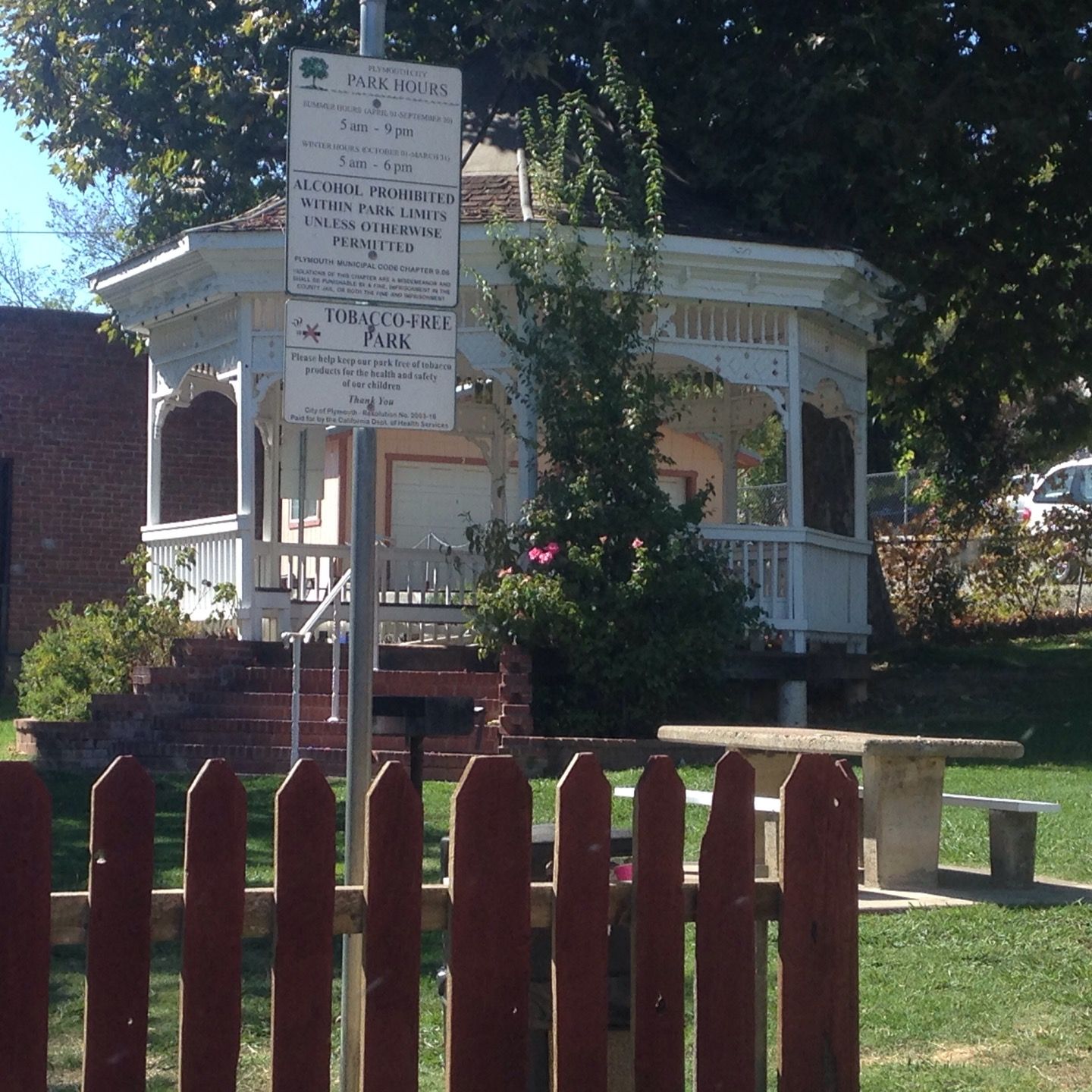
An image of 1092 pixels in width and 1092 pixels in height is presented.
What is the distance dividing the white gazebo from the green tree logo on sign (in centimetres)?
942

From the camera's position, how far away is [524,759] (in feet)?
37.2

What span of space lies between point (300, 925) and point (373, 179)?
180cm

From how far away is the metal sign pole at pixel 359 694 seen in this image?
3.83 metres

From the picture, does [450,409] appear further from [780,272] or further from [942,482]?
[942,482]

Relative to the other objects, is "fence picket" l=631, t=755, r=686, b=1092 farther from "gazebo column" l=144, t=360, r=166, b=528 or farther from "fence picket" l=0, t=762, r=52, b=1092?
"gazebo column" l=144, t=360, r=166, b=528

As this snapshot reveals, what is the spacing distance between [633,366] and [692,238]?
52.8 inches

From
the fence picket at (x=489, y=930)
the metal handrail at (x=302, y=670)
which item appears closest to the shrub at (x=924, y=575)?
the metal handrail at (x=302, y=670)

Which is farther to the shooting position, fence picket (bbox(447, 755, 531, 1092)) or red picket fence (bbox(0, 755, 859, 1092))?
fence picket (bbox(447, 755, 531, 1092))

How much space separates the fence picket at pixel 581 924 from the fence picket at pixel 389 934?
0.34 meters

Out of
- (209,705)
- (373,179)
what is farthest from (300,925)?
(209,705)

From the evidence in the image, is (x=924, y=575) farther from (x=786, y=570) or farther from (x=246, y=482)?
(x=246, y=482)

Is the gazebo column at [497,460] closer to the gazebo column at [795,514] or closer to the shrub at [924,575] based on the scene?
the gazebo column at [795,514]

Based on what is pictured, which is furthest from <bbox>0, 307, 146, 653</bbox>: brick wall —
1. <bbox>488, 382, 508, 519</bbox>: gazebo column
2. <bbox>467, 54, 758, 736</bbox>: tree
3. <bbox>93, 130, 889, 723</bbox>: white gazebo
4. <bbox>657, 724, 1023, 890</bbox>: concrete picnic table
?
<bbox>657, 724, 1023, 890</bbox>: concrete picnic table

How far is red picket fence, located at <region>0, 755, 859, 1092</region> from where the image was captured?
11.4 ft
